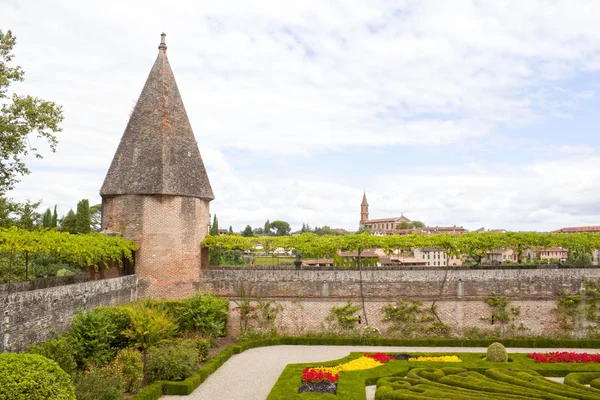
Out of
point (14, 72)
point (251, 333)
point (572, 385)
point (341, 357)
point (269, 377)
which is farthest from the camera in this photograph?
point (251, 333)

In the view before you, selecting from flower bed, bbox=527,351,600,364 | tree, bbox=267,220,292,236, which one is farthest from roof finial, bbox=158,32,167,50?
tree, bbox=267,220,292,236

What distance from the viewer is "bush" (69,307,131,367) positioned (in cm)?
1612

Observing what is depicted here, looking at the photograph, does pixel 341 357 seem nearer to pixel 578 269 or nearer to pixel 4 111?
pixel 578 269

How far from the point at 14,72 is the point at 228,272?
12.6 metres

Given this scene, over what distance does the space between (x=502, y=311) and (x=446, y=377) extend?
357 inches

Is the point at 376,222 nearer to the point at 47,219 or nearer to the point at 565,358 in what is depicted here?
the point at 47,219

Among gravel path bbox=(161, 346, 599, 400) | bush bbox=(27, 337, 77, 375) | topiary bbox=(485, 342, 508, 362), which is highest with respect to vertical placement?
bush bbox=(27, 337, 77, 375)

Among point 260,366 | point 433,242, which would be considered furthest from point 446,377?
point 433,242

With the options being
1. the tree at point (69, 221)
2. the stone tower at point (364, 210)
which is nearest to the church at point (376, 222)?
the stone tower at point (364, 210)

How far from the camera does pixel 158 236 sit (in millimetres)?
23297

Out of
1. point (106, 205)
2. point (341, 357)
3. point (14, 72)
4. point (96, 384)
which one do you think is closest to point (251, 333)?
point (341, 357)

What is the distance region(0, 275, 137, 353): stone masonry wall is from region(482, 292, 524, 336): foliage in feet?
54.5

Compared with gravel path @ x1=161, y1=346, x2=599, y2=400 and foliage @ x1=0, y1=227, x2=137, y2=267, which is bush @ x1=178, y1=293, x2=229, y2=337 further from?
foliage @ x1=0, y1=227, x2=137, y2=267

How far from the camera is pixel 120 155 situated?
24453 mm
